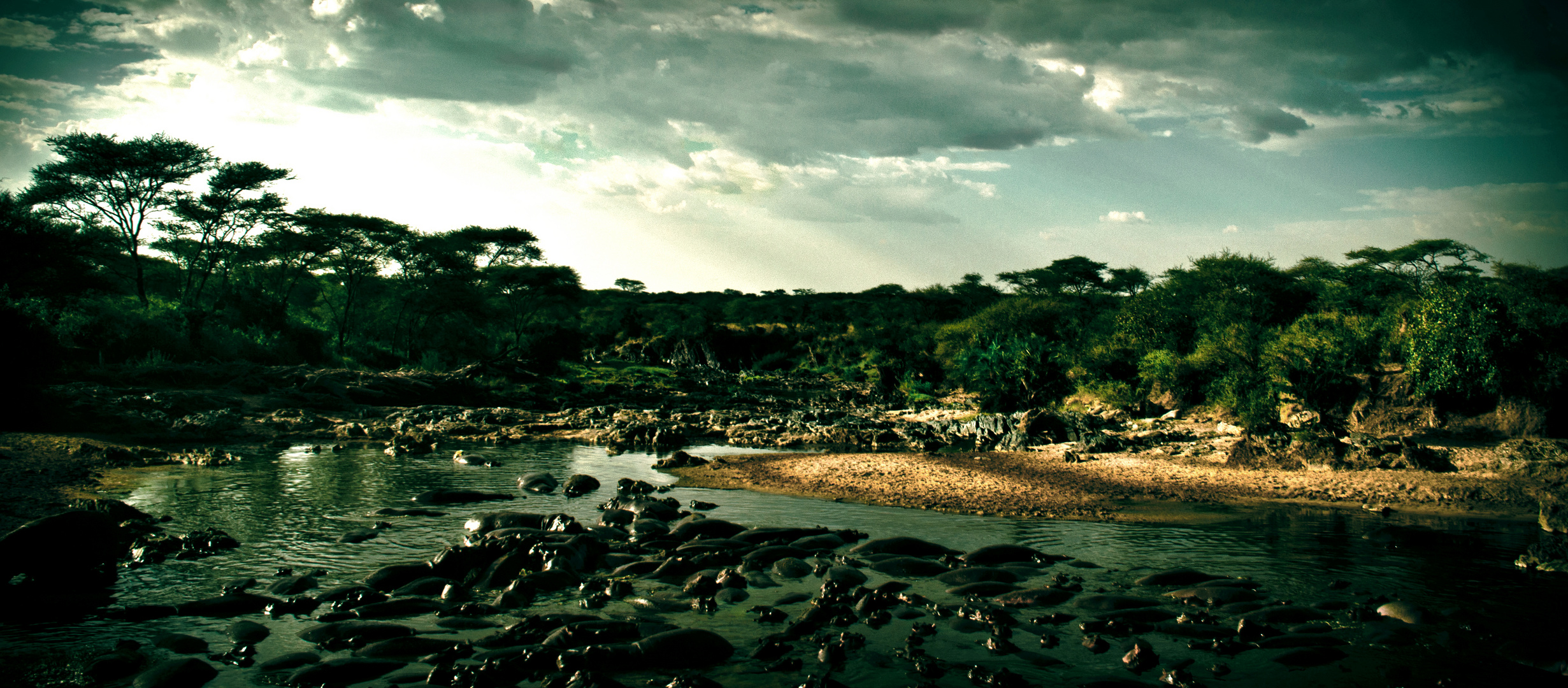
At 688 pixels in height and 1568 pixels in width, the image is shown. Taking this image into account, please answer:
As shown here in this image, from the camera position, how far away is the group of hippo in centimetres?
666

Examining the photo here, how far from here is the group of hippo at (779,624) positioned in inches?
262

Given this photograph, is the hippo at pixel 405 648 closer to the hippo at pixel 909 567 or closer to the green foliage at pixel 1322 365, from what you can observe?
the hippo at pixel 909 567

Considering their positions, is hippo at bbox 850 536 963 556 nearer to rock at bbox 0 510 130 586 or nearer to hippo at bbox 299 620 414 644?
hippo at bbox 299 620 414 644

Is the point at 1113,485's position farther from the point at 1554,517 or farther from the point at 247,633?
the point at 247,633

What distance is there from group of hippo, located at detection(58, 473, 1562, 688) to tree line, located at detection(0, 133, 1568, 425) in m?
14.6

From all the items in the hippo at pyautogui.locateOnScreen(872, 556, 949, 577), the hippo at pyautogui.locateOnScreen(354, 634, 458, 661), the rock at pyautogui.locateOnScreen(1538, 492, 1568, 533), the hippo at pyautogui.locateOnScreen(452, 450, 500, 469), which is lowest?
the hippo at pyautogui.locateOnScreen(452, 450, 500, 469)

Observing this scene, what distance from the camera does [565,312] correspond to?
193ft

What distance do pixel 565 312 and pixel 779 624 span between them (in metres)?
54.1

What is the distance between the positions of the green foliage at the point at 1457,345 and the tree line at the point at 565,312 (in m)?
0.05

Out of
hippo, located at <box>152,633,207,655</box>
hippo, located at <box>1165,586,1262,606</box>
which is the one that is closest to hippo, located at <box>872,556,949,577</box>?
hippo, located at <box>1165,586,1262,606</box>

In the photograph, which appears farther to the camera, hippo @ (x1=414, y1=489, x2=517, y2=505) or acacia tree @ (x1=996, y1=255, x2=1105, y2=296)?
acacia tree @ (x1=996, y1=255, x2=1105, y2=296)

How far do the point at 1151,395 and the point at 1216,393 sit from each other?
7.06 metres

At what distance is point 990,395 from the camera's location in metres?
32.8

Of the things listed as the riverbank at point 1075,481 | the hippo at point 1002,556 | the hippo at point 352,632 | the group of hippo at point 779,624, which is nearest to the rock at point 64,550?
the group of hippo at point 779,624
